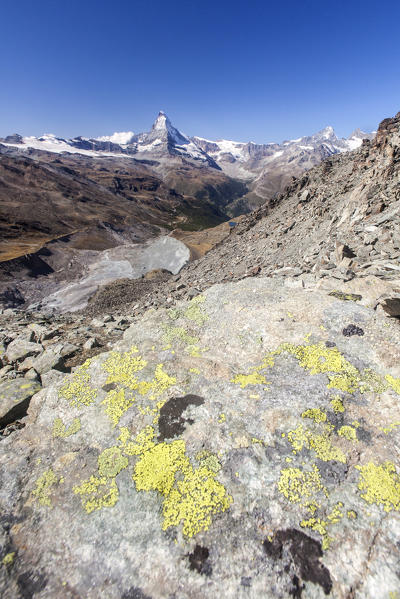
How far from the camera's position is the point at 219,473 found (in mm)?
6391

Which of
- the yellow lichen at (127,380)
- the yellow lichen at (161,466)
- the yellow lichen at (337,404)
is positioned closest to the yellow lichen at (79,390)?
the yellow lichen at (127,380)

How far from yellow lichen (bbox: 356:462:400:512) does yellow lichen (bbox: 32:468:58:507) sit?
23.0 ft

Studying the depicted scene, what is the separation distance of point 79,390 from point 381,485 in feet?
28.5

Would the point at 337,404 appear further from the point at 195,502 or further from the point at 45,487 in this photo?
the point at 45,487

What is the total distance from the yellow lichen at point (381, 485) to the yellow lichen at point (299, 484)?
869mm

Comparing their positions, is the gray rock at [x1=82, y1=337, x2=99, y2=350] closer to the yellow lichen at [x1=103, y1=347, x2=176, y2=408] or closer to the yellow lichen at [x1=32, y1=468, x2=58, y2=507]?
the yellow lichen at [x1=103, y1=347, x2=176, y2=408]

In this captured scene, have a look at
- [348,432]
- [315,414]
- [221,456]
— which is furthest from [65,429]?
[348,432]

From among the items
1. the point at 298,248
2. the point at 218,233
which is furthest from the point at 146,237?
the point at 298,248

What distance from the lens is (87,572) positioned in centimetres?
511

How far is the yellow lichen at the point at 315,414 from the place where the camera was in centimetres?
713

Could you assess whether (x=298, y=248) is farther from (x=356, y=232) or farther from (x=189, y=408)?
(x=189, y=408)

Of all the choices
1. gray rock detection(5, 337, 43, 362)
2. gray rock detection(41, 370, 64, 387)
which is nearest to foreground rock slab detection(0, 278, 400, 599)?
gray rock detection(41, 370, 64, 387)

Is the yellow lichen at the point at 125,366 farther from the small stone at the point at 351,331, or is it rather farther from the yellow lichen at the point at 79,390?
the small stone at the point at 351,331

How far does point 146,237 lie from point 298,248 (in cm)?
12156
